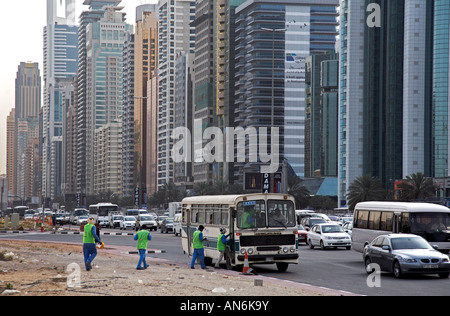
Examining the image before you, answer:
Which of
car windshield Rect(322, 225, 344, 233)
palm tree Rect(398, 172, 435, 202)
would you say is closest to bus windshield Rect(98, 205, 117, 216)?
palm tree Rect(398, 172, 435, 202)

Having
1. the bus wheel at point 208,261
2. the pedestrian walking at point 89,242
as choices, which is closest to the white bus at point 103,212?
the bus wheel at point 208,261

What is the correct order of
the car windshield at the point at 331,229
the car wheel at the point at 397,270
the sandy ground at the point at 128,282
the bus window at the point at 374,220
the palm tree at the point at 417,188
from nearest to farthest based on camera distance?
the sandy ground at the point at 128,282, the car wheel at the point at 397,270, the bus window at the point at 374,220, the car windshield at the point at 331,229, the palm tree at the point at 417,188

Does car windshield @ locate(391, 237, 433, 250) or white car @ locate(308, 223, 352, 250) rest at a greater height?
car windshield @ locate(391, 237, 433, 250)

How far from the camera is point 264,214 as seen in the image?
81.5 feet

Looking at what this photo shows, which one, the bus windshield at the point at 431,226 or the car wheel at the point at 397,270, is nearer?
the car wheel at the point at 397,270

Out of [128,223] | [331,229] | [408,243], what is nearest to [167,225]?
[128,223]

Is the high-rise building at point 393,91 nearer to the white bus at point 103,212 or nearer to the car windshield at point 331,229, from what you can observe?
the white bus at point 103,212

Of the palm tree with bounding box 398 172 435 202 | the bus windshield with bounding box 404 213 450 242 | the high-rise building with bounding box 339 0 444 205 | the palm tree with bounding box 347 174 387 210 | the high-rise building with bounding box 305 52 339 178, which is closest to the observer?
the bus windshield with bounding box 404 213 450 242

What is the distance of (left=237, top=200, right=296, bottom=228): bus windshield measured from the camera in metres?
24.8

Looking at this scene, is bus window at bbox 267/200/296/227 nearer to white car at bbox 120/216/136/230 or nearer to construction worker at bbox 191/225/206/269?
construction worker at bbox 191/225/206/269

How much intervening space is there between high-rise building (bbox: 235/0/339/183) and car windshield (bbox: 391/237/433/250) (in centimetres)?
14469

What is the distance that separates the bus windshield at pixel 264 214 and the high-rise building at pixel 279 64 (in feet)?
470

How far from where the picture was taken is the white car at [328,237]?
39750mm
